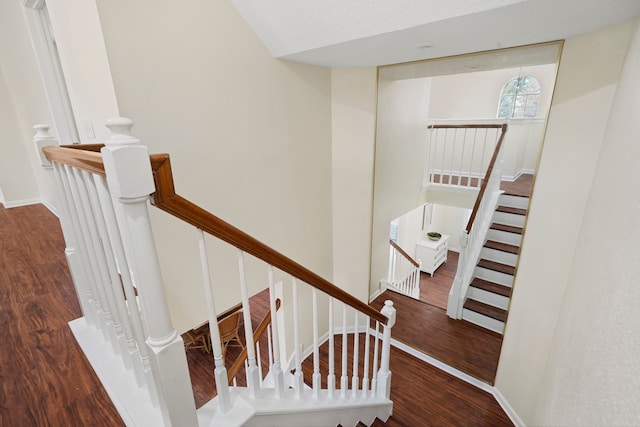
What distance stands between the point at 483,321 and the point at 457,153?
2.79m

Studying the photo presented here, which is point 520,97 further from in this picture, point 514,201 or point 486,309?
point 486,309

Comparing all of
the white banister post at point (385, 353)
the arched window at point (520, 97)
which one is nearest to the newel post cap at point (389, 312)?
the white banister post at point (385, 353)

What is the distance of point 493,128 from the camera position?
14.8ft

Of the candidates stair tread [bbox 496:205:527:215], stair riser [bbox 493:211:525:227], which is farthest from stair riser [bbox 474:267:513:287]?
stair tread [bbox 496:205:527:215]

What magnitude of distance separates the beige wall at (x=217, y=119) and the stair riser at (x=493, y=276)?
2.49 metres

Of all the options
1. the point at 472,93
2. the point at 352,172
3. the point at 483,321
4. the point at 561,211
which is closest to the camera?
the point at 561,211

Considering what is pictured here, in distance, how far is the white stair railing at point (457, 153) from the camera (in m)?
4.75

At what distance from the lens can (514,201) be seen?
161 inches

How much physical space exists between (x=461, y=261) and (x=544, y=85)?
498cm

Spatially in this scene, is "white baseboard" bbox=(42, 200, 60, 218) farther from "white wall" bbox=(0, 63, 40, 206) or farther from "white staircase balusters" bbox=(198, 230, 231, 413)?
"white staircase balusters" bbox=(198, 230, 231, 413)

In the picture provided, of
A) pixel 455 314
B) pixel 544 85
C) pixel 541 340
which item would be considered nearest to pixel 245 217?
pixel 541 340

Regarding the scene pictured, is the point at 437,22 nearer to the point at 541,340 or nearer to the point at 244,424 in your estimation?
the point at 244,424

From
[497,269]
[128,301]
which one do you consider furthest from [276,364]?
[497,269]

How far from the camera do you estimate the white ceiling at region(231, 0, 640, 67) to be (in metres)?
1.49
